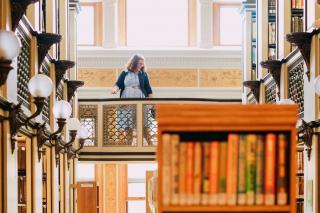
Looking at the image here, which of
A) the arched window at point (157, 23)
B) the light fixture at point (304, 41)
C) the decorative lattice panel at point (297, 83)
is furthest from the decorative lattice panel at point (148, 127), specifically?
the light fixture at point (304, 41)

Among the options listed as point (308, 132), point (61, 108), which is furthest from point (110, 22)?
point (308, 132)

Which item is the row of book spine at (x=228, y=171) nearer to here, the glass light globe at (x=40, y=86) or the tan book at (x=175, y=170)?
the tan book at (x=175, y=170)

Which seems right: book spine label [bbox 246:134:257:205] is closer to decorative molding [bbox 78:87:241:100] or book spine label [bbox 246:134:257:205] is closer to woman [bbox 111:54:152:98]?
woman [bbox 111:54:152:98]

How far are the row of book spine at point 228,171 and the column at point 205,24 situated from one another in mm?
12245

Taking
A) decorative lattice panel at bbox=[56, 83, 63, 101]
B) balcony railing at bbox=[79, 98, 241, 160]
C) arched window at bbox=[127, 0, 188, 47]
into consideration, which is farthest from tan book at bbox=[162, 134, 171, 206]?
arched window at bbox=[127, 0, 188, 47]

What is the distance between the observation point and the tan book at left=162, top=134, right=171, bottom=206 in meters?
2.99

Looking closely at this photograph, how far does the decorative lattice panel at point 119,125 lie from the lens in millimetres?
12438

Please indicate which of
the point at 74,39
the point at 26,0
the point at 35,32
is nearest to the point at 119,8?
the point at 74,39

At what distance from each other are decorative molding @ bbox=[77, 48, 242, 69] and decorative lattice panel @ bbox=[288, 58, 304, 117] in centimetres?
629

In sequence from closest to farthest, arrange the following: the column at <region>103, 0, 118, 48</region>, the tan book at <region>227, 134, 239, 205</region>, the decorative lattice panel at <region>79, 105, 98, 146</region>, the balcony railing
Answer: the tan book at <region>227, 134, 239, 205</region>
the balcony railing
the decorative lattice panel at <region>79, 105, 98, 146</region>
the column at <region>103, 0, 118, 48</region>

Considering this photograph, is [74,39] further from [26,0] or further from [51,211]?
[26,0]

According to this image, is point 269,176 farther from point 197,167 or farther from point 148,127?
point 148,127

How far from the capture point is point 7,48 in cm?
459

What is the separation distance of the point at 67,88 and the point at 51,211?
2331mm
